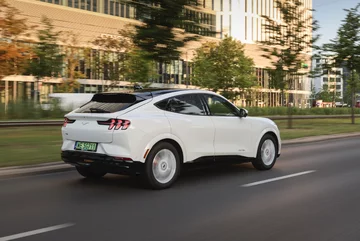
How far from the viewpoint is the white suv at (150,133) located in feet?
22.5

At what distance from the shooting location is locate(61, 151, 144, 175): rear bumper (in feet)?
22.4

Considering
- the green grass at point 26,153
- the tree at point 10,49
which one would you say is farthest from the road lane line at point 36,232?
the tree at point 10,49

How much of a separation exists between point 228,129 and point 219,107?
16.9 inches

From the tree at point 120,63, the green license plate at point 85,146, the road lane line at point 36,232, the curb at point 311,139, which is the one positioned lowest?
the road lane line at point 36,232

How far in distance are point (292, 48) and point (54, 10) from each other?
1522 inches

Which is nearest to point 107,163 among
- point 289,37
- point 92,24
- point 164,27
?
point 164,27

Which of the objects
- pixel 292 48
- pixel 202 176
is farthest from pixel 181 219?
pixel 292 48

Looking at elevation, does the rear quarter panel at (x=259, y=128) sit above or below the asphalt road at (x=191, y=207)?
above

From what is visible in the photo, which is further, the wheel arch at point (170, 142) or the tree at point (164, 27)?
the tree at point (164, 27)

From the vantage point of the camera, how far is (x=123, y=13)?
210 feet

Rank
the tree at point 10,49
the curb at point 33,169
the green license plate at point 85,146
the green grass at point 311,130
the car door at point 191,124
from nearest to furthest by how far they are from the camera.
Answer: the green license plate at point 85,146 → the car door at point 191,124 → the curb at point 33,169 → the tree at point 10,49 → the green grass at point 311,130

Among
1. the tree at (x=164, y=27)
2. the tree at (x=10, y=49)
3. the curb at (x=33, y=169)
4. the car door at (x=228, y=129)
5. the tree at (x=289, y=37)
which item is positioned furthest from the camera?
the tree at (x=289, y=37)

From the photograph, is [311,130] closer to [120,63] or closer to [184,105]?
[184,105]

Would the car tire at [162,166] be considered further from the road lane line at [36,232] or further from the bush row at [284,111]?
the bush row at [284,111]
